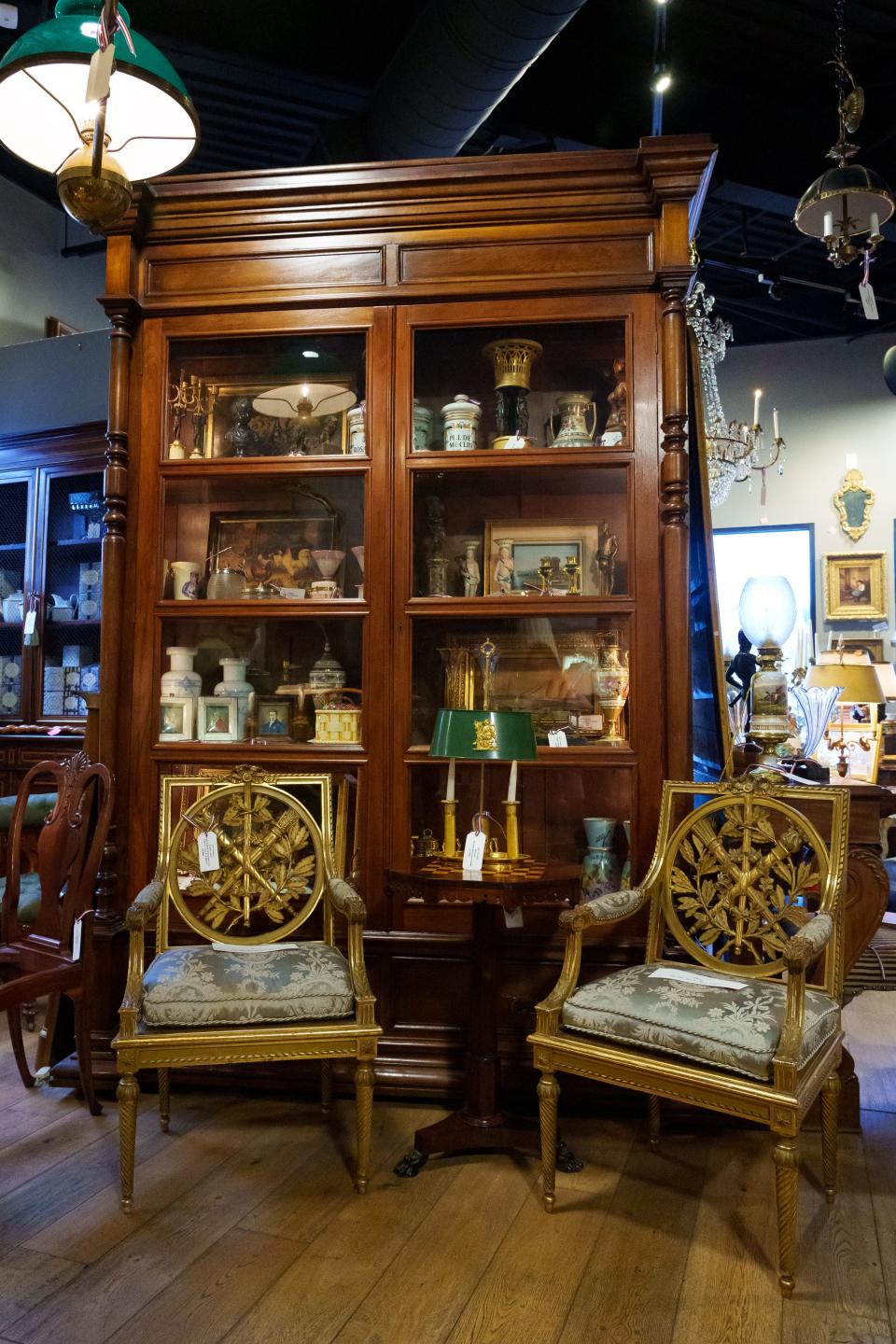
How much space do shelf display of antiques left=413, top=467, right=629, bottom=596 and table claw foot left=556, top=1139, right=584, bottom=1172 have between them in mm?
1496

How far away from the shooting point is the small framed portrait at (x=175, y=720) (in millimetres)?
2967

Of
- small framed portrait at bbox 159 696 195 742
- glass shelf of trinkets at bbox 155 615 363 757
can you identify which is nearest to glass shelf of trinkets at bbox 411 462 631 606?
glass shelf of trinkets at bbox 155 615 363 757

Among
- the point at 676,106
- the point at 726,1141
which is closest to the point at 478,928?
the point at 726,1141

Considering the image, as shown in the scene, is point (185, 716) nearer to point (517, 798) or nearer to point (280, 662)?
point (280, 662)

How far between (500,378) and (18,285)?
413 cm

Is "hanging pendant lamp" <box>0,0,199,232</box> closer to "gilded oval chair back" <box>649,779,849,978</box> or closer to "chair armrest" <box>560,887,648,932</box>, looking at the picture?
"chair armrest" <box>560,887,648,932</box>

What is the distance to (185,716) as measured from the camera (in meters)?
2.99

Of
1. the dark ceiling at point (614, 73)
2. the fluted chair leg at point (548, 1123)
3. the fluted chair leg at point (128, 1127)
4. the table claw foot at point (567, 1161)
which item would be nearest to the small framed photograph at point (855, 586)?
the dark ceiling at point (614, 73)

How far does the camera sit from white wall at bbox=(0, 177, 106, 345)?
222 inches

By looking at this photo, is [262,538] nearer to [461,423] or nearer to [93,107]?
[461,423]

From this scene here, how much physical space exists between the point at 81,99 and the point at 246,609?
1.38 metres

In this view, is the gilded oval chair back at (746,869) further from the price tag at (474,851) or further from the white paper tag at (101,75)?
the white paper tag at (101,75)

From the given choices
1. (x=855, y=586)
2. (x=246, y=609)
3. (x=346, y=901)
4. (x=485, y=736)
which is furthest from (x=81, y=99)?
(x=855, y=586)

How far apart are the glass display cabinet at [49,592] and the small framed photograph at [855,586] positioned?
507cm
